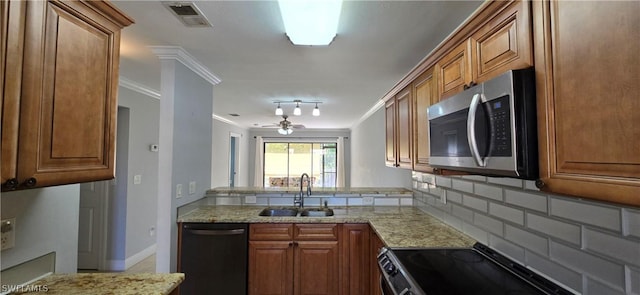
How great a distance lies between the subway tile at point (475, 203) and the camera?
1713 mm

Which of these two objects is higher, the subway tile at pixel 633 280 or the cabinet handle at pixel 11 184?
the cabinet handle at pixel 11 184

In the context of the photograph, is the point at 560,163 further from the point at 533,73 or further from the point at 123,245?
the point at 123,245

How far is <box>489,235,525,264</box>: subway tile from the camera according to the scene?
1407 millimetres

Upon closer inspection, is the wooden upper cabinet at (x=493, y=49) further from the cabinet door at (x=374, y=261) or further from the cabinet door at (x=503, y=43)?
the cabinet door at (x=374, y=261)

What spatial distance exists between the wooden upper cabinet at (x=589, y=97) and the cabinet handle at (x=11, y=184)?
164 centimetres

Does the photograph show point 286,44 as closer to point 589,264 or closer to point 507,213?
point 507,213

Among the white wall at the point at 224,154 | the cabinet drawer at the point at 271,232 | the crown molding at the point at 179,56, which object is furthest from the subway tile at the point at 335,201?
the white wall at the point at 224,154

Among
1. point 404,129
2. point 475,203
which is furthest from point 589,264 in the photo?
point 404,129

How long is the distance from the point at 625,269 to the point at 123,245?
435cm

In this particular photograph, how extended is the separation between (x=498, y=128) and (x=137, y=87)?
12.7 feet

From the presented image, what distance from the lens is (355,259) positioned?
8.09ft

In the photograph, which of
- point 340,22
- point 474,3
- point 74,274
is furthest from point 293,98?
point 74,274

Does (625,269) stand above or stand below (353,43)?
below

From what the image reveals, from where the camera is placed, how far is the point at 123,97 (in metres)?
3.25
